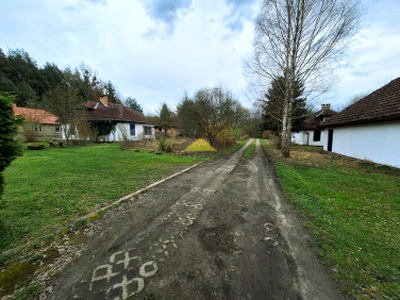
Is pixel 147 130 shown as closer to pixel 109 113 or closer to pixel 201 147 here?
pixel 109 113

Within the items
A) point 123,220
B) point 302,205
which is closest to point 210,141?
point 302,205

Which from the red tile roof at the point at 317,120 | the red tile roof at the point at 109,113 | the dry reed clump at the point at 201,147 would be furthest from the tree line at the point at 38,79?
the red tile roof at the point at 317,120

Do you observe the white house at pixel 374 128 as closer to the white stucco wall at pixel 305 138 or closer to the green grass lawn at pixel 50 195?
the white stucco wall at pixel 305 138

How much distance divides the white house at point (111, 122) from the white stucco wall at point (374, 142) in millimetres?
21182

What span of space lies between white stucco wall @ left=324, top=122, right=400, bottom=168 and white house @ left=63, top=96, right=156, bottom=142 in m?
Answer: 21.2

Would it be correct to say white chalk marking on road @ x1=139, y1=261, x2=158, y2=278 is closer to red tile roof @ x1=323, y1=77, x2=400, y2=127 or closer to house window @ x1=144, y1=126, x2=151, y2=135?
red tile roof @ x1=323, y1=77, x2=400, y2=127

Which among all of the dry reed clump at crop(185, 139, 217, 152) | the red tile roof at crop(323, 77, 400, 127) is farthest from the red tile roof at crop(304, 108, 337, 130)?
the dry reed clump at crop(185, 139, 217, 152)

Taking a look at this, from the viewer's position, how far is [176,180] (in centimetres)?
595

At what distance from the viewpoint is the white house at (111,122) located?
19969 millimetres

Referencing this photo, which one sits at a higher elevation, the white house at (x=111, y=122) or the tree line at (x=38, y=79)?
the tree line at (x=38, y=79)

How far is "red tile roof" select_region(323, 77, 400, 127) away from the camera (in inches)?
324

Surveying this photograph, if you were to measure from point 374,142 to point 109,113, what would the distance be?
26117mm

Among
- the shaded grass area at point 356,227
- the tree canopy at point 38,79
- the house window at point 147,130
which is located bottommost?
the shaded grass area at point 356,227

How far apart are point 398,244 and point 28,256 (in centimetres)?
579
